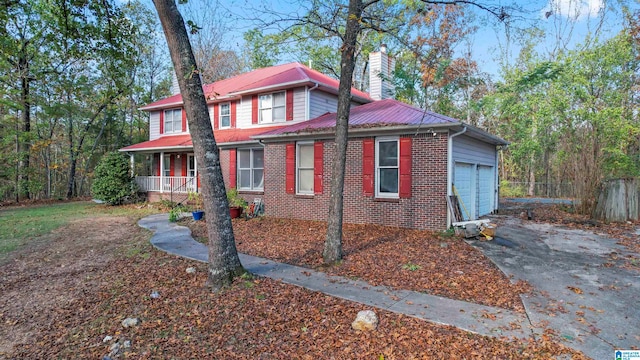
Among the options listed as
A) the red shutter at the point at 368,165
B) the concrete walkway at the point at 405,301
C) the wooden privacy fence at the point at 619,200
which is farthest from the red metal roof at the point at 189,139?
→ the wooden privacy fence at the point at 619,200

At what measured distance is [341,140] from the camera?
6117 mm

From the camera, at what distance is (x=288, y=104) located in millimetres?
14438

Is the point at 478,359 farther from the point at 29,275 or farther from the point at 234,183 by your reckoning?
the point at 234,183

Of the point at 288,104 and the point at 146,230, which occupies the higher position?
the point at 288,104

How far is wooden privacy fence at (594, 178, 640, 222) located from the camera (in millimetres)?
10727

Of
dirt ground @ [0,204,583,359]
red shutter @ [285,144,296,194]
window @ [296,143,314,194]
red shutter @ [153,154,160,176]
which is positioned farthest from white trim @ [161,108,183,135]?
dirt ground @ [0,204,583,359]

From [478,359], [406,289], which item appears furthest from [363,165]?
[478,359]

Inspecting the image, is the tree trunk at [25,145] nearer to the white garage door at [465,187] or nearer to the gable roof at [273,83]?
the gable roof at [273,83]

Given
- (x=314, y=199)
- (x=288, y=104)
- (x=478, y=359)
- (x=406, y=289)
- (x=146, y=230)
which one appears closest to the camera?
(x=478, y=359)

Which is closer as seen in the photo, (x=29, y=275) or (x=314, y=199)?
(x=29, y=275)

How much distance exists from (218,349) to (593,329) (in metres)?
3.99

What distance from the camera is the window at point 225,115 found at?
16750 mm

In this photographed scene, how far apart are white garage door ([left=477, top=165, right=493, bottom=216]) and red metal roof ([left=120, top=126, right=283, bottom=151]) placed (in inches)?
320

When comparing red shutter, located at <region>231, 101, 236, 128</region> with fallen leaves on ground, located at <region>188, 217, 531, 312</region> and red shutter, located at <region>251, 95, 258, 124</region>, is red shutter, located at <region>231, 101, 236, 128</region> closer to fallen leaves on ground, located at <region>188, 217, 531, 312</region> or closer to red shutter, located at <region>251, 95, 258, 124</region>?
red shutter, located at <region>251, 95, 258, 124</region>
